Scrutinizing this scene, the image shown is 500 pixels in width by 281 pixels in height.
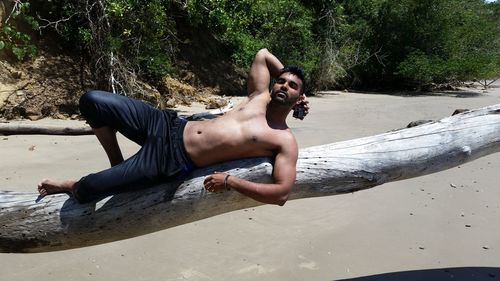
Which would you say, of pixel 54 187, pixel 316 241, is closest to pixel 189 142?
pixel 54 187

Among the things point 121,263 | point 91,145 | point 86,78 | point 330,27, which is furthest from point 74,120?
point 330,27

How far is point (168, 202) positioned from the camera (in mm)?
2717

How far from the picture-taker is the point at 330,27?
20891mm

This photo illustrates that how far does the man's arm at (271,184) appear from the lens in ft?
8.64

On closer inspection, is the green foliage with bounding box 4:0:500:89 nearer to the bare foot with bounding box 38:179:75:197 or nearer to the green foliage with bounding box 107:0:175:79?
the green foliage with bounding box 107:0:175:79

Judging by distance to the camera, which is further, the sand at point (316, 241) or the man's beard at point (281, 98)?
the sand at point (316, 241)

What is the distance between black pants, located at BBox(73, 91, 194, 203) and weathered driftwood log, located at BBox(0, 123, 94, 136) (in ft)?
21.1

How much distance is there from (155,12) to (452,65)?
1486cm

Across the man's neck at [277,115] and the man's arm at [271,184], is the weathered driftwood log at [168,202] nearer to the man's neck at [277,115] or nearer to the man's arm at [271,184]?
the man's arm at [271,184]

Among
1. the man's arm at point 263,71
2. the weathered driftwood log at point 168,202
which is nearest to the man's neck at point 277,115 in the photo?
the weathered driftwood log at point 168,202

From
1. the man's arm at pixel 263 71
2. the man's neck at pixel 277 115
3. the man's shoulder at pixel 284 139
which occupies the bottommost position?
the man's shoulder at pixel 284 139

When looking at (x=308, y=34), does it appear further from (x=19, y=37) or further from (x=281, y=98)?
(x=281, y=98)

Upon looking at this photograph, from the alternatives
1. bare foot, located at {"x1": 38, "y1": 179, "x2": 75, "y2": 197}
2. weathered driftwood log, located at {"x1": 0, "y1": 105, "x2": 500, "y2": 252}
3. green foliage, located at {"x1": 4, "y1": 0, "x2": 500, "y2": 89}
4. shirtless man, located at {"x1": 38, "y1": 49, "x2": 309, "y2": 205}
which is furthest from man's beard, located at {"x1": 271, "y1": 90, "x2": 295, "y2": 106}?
green foliage, located at {"x1": 4, "y1": 0, "x2": 500, "y2": 89}

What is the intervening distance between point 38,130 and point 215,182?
720 centimetres
